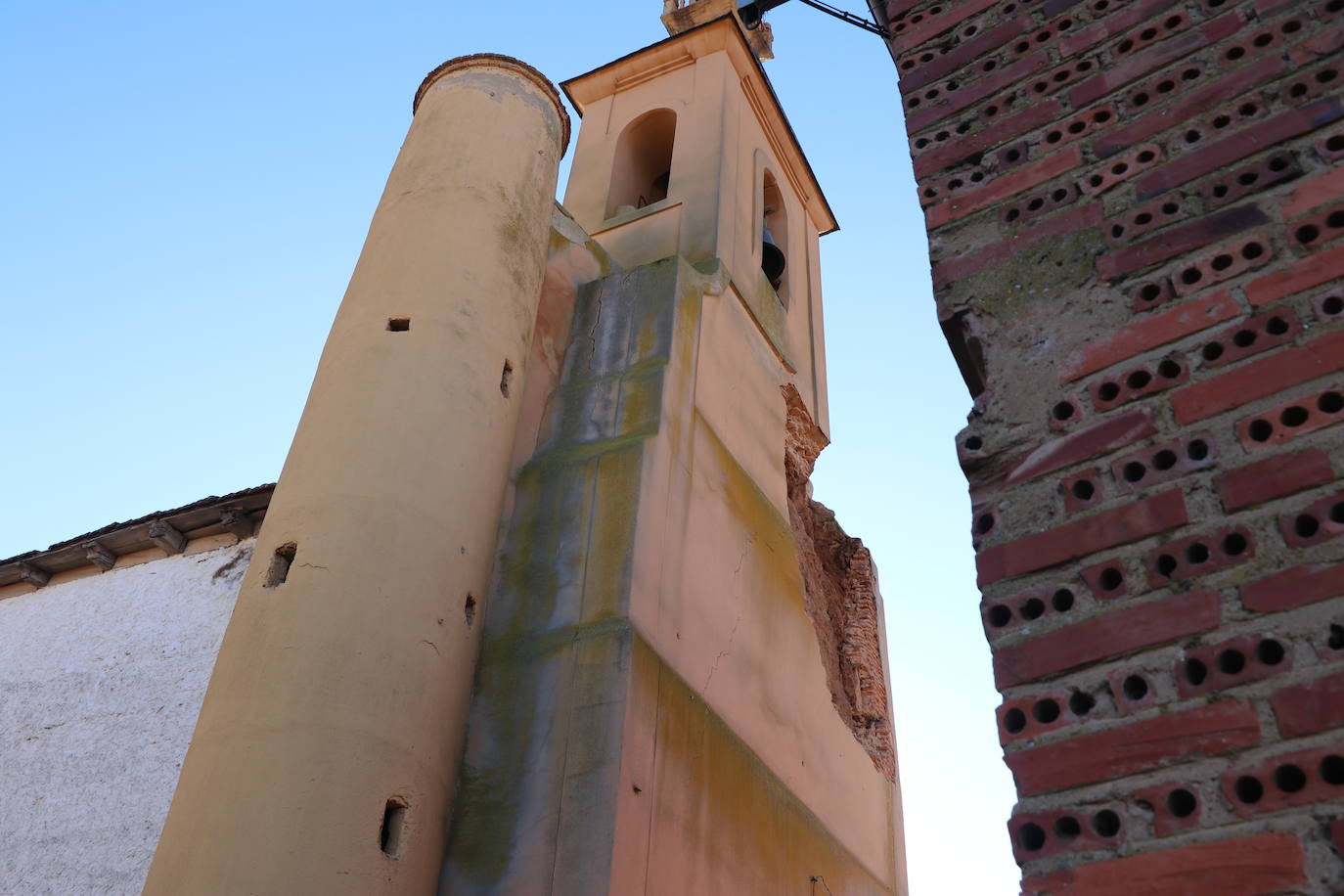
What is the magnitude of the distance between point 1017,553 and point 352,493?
5.41 meters

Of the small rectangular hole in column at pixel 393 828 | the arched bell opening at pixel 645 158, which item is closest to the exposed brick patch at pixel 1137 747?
the small rectangular hole in column at pixel 393 828

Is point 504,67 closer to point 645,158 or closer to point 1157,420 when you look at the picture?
point 645,158

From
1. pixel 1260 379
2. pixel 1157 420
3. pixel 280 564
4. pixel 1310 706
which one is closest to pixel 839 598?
pixel 280 564

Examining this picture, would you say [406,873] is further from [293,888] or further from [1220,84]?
[1220,84]

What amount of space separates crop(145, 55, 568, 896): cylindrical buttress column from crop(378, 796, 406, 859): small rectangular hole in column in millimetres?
12

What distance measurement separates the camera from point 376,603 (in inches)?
287

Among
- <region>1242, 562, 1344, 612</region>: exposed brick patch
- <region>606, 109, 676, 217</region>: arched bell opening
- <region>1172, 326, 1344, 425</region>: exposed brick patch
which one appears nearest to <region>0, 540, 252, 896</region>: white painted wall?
<region>606, 109, 676, 217</region>: arched bell opening

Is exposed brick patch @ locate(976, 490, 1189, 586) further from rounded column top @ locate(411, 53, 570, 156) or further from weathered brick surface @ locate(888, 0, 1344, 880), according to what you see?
rounded column top @ locate(411, 53, 570, 156)

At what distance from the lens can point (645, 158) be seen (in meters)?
15.4

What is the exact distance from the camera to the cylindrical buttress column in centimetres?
641

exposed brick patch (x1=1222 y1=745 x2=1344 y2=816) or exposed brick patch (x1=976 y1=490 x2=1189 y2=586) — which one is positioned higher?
exposed brick patch (x1=976 y1=490 x2=1189 y2=586)

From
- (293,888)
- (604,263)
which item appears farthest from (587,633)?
(604,263)

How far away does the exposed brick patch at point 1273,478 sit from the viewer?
113 inches

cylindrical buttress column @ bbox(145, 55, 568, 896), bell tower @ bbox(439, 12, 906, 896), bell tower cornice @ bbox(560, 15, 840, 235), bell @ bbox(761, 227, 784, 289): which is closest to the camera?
cylindrical buttress column @ bbox(145, 55, 568, 896)
